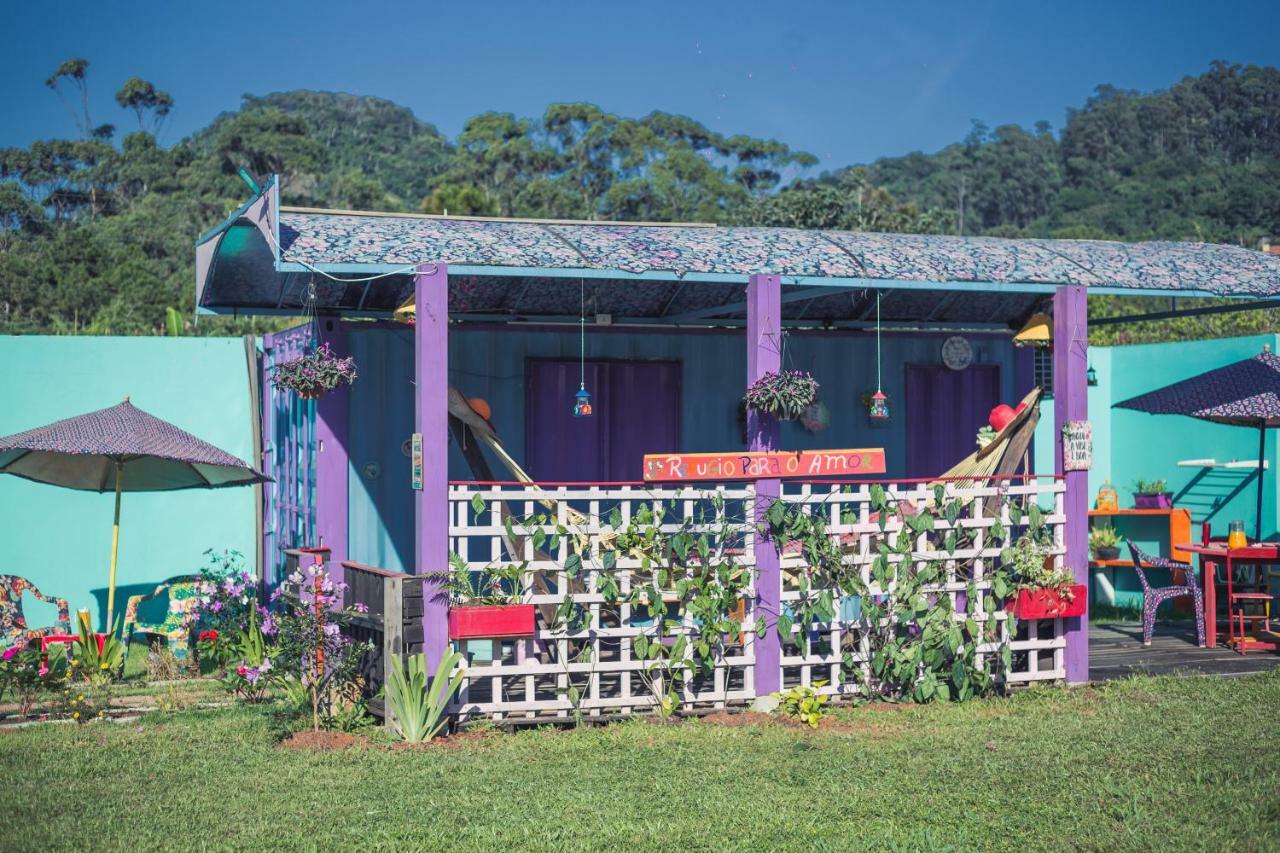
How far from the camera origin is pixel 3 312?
2836 cm

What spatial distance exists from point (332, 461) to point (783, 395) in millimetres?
3533

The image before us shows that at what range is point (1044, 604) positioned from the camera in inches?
337

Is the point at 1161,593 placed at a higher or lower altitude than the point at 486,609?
lower

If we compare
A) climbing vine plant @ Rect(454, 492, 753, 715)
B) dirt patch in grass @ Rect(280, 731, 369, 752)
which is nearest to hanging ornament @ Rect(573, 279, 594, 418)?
climbing vine plant @ Rect(454, 492, 753, 715)

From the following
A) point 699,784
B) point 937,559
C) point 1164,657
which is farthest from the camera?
point 1164,657

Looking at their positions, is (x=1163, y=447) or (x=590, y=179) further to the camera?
(x=590, y=179)

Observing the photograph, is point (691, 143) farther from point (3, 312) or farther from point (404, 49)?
point (3, 312)

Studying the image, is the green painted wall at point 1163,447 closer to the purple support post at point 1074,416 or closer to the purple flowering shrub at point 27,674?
the purple support post at point 1074,416

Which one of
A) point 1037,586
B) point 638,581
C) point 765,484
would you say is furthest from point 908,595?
point 638,581

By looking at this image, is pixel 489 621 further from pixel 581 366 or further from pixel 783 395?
pixel 581 366

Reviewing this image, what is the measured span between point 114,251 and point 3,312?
117 inches

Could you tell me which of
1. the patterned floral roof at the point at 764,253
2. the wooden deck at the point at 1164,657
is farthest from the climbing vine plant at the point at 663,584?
the wooden deck at the point at 1164,657

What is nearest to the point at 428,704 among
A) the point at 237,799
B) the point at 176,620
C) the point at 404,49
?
the point at 237,799

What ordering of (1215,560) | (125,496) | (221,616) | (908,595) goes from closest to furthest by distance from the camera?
(908,595)
(221,616)
(1215,560)
(125,496)
